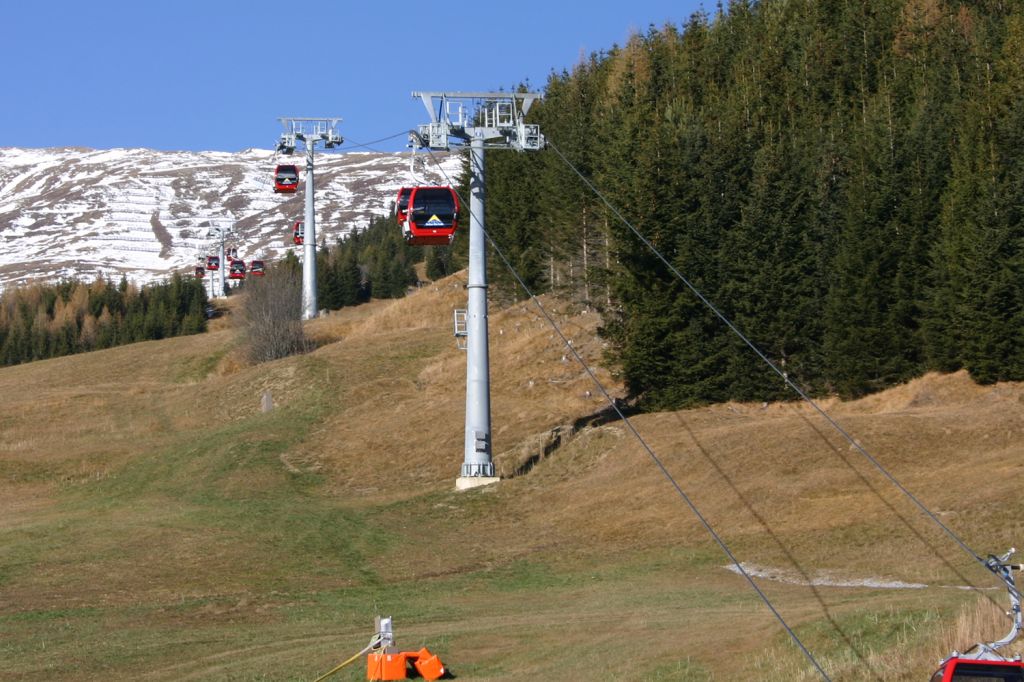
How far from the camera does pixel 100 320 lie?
151 m

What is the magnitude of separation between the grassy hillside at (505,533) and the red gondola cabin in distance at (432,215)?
8.24 meters

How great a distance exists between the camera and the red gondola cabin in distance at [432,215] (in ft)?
132

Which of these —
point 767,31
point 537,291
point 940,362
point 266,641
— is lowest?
point 266,641

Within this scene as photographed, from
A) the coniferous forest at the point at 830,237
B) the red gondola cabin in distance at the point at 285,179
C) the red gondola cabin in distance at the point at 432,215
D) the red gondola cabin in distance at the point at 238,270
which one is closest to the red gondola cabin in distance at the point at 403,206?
the red gondola cabin in distance at the point at 432,215

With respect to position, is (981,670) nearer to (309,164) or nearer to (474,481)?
(474,481)

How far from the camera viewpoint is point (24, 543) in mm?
37250

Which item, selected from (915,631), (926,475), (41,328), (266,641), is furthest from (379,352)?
(41,328)

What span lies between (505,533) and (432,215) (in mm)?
10216

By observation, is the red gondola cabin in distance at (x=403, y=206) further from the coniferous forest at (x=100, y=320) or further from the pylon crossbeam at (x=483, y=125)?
the coniferous forest at (x=100, y=320)

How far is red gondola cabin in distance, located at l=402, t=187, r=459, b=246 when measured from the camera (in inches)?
1587

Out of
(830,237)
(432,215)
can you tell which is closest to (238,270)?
(830,237)

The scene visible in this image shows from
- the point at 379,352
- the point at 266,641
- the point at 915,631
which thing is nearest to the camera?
the point at 915,631

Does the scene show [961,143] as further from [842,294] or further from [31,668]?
[31,668]

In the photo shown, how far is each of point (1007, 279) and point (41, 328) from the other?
128 m
